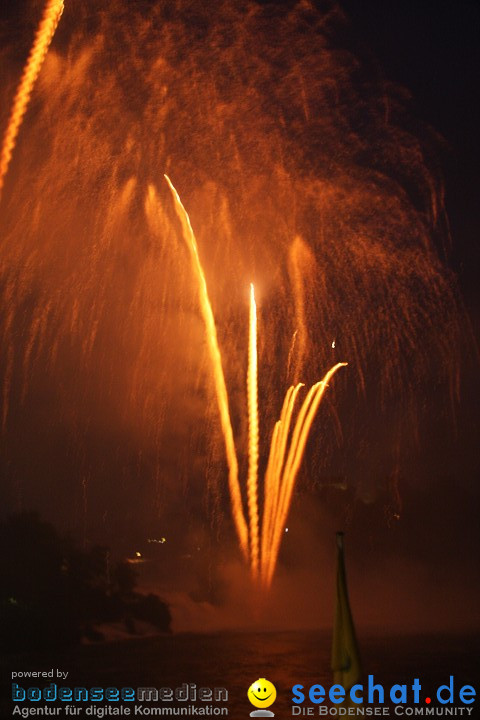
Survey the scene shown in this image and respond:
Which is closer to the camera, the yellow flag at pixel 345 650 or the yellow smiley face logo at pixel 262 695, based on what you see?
the yellow flag at pixel 345 650

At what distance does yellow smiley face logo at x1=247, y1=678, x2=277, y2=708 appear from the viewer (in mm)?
17688

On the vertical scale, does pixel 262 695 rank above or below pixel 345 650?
below

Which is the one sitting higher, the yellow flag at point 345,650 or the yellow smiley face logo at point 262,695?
the yellow flag at point 345,650

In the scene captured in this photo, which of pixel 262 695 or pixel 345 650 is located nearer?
pixel 345 650

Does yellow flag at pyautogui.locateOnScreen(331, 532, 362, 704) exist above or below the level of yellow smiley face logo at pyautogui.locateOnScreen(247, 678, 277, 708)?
above

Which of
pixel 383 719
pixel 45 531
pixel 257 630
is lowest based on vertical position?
pixel 383 719

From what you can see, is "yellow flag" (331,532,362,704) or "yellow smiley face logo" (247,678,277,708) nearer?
"yellow flag" (331,532,362,704)

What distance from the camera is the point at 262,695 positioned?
706 inches

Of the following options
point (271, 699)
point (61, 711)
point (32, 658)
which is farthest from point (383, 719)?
point (32, 658)

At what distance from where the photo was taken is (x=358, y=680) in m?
10.6

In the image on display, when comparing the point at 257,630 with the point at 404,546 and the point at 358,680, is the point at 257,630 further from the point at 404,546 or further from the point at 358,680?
the point at 358,680

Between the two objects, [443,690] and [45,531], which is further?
[45,531]

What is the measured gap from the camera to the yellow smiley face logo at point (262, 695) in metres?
17.7

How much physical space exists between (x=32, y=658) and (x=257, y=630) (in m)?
12.2
